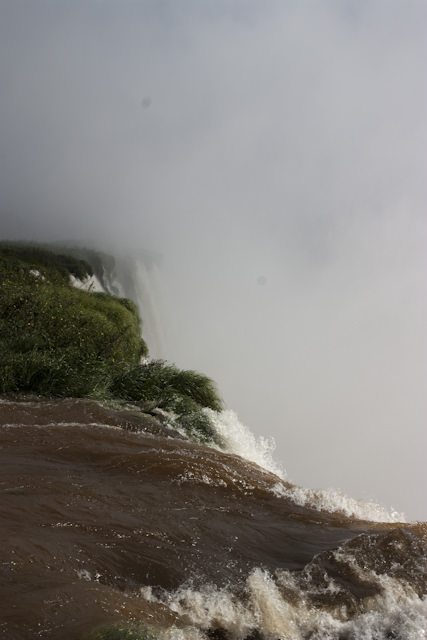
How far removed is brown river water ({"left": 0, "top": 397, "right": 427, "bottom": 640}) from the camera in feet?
8.68

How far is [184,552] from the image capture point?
3535mm

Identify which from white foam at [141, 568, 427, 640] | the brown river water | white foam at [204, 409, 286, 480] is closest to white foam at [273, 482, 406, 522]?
the brown river water

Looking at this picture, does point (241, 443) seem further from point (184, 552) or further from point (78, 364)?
point (184, 552)

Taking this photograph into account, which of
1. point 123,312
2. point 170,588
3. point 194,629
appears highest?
point 123,312

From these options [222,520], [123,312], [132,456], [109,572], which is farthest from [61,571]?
[123,312]

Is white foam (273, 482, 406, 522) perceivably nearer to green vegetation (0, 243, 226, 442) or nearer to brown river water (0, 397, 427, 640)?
brown river water (0, 397, 427, 640)

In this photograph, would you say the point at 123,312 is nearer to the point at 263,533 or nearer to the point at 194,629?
the point at 263,533

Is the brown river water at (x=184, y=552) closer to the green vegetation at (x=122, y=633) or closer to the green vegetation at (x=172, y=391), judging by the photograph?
the green vegetation at (x=122, y=633)

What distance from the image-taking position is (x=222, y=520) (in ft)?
13.6

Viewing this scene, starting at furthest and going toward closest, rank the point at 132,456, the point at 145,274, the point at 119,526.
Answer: the point at 145,274 → the point at 132,456 → the point at 119,526

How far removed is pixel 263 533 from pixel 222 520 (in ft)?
1.11

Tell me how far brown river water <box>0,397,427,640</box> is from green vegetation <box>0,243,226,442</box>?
216 cm

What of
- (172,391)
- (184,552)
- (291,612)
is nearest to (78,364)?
(172,391)

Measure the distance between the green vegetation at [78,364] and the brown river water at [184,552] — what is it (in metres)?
2.16
